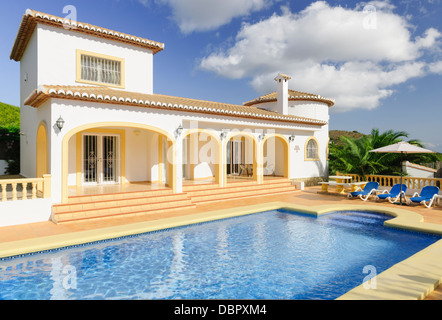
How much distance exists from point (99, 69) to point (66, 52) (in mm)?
1735

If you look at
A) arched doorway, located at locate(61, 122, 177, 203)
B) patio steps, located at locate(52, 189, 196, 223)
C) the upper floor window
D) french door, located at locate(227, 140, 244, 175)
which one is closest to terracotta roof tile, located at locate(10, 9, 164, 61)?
the upper floor window

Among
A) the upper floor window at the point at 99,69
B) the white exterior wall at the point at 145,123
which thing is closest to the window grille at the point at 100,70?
the upper floor window at the point at 99,69

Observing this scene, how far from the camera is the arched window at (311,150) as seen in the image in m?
21.0

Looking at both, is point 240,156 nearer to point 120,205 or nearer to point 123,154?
point 123,154

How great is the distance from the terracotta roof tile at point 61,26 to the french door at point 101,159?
18.5 ft

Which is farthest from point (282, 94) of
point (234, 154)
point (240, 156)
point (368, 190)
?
point (368, 190)

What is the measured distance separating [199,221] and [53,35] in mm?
12171

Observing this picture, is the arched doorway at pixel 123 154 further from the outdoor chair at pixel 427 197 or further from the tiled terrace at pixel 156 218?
the outdoor chair at pixel 427 197

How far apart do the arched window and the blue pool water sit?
11.2 m

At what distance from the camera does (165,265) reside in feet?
22.3

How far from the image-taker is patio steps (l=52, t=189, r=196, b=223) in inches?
408

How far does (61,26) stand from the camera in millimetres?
14078

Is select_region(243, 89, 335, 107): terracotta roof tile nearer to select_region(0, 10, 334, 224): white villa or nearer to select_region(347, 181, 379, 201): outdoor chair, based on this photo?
Answer: select_region(0, 10, 334, 224): white villa
